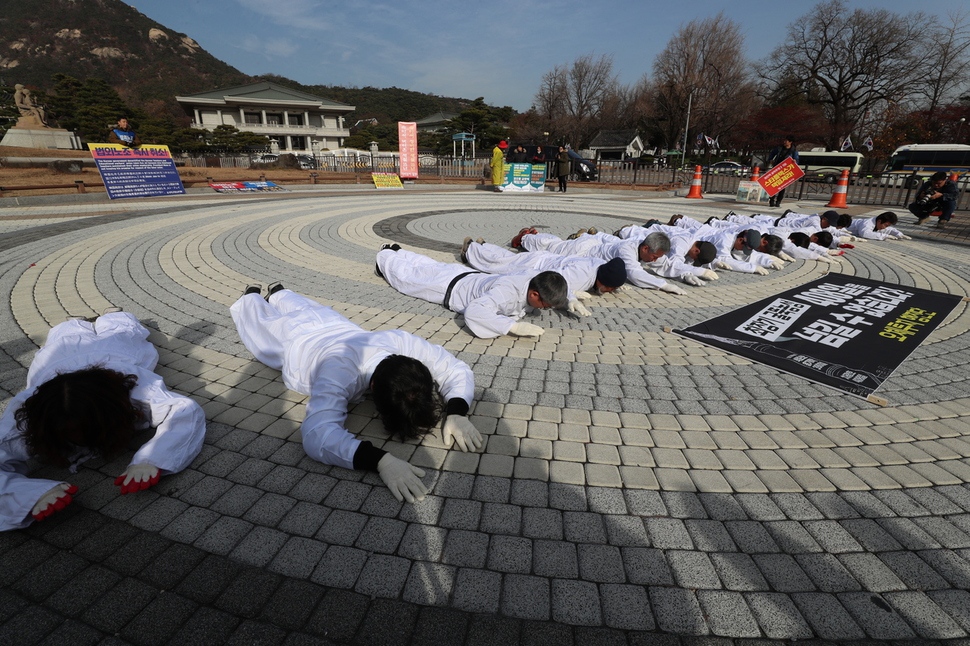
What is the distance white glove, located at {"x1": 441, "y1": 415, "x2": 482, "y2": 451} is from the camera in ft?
8.76

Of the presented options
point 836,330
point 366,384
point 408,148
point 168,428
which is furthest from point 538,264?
point 408,148

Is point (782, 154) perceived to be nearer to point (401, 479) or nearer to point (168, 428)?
point (401, 479)

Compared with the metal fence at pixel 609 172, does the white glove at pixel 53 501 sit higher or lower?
lower

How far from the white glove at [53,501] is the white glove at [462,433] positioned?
6.02ft

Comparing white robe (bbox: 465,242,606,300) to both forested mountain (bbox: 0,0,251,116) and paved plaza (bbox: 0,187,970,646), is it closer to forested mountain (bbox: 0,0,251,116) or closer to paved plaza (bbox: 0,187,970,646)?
paved plaza (bbox: 0,187,970,646)

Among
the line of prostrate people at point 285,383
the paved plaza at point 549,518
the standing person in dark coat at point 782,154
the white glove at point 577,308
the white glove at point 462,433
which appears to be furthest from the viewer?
the standing person in dark coat at point 782,154

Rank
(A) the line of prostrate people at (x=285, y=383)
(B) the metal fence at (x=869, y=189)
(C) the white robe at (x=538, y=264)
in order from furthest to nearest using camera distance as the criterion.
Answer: (B) the metal fence at (x=869, y=189) → (C) the white robe at (x=538, y=264) → (A) the line of prostrate people at (x=285, y=383)

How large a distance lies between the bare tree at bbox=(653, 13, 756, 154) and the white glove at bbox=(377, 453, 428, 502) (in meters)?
47.7

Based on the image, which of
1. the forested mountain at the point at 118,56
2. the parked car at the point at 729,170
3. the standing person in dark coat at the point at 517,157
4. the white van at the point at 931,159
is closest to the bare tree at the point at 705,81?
the parked car at the point at 729,170

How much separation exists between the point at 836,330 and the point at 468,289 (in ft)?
12.4

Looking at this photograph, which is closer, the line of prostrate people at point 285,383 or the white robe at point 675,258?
the line of prostrate people at point 285,383

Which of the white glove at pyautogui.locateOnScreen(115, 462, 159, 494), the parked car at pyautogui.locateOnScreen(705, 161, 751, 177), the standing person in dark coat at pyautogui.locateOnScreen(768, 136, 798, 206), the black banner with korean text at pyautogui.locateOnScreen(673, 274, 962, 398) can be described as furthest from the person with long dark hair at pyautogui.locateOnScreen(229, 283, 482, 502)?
the parked car at pyautogui.locateOnScreen(705, 161, 751, 177)

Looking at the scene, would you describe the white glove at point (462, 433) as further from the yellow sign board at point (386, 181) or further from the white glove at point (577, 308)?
the yellow sign board at point (386, 181)

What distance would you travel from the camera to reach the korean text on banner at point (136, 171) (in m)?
12.6
